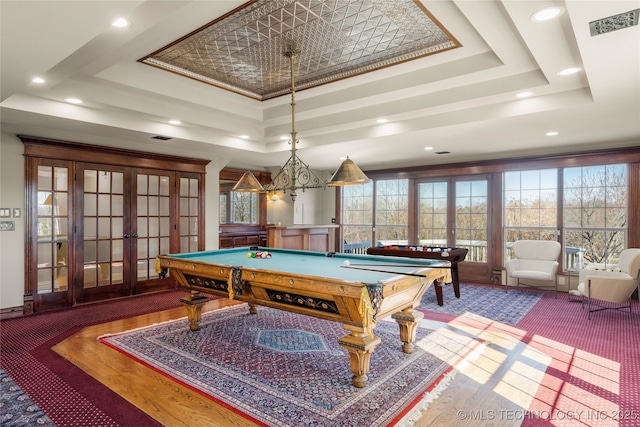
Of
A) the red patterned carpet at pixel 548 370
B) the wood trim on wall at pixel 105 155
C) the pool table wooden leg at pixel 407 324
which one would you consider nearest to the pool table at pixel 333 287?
the pool table wooden leg at pixel 407 324

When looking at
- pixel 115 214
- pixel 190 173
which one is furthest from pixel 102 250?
pixel 190 173

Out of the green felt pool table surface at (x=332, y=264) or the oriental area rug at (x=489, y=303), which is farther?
the oriental area rug at (x=489, y=303)

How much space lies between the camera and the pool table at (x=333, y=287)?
251cm

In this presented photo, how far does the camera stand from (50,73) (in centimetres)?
319

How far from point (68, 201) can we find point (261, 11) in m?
3.80

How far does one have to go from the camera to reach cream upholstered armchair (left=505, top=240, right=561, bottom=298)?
5.60 m

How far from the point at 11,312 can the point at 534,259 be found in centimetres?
728

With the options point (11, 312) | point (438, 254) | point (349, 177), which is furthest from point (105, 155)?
point (438, 254)

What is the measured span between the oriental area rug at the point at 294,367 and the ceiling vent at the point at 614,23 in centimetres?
252

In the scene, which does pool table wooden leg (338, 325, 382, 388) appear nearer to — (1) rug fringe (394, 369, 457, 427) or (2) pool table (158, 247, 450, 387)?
(2) pool table (158, 247, 450, 387)

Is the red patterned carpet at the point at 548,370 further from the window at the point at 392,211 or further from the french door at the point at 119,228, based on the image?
the window at the point at 392,211

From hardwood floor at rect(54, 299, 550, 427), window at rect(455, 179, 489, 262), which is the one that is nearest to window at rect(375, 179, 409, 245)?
window at rect(455, 179, 489, 262)

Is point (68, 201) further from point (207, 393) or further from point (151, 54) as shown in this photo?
point (207, 393)

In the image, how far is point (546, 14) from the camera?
2.27 meters
